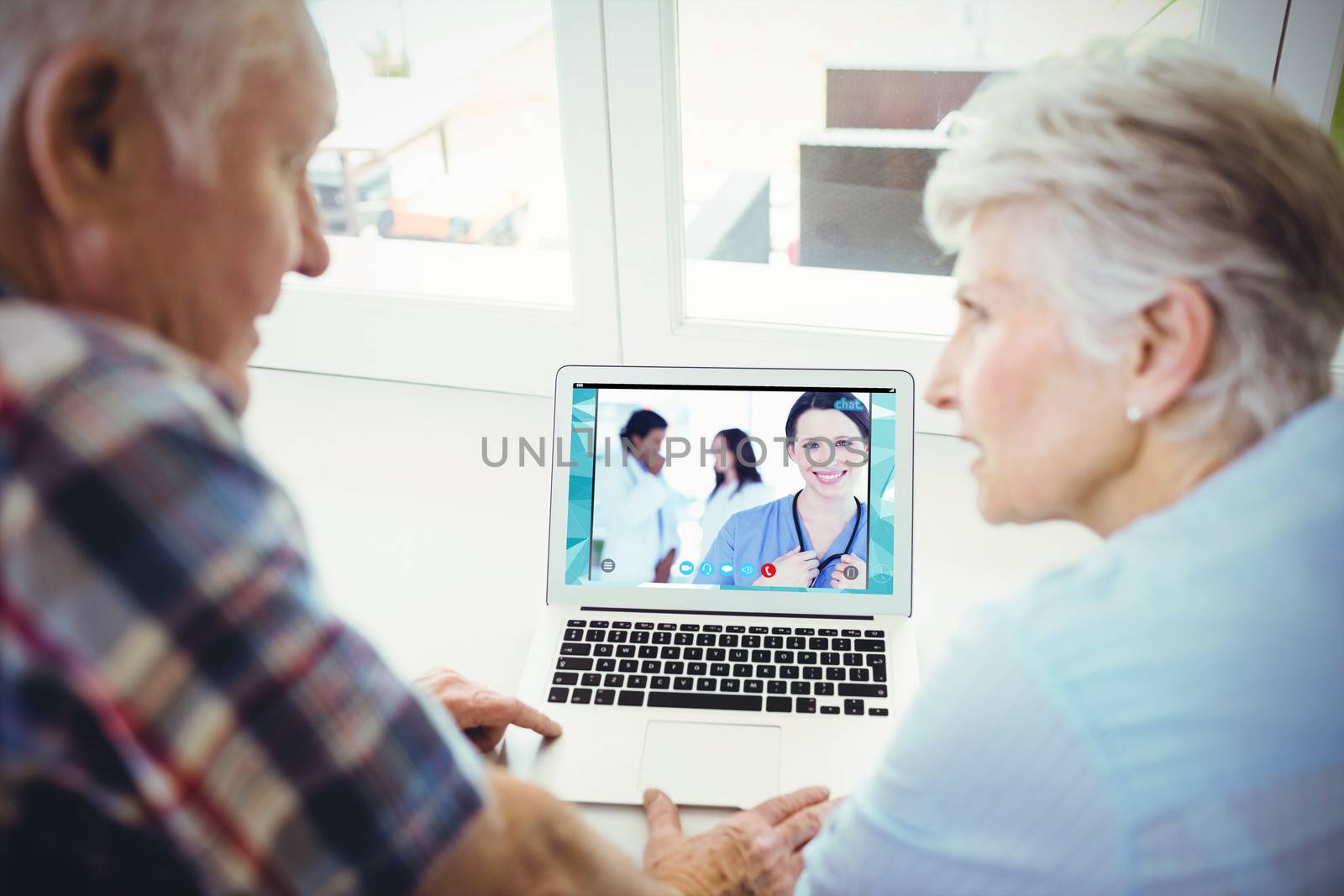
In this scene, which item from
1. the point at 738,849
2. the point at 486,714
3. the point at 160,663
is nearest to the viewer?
the point at 160,663

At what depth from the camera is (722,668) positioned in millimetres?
1140

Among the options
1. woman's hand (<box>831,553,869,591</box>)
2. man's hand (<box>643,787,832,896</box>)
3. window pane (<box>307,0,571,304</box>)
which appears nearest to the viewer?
man's hand (<box>643,787,832,896</box>)

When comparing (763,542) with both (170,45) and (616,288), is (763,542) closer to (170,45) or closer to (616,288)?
(616,288)

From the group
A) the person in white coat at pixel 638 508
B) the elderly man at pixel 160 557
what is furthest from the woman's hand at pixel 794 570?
the elderly man at pixel 160 557

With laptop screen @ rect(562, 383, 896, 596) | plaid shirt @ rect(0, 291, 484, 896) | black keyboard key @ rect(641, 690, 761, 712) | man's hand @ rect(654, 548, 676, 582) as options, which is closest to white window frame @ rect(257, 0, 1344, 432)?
laptop screen @ rect(562, 383, 896, 596)

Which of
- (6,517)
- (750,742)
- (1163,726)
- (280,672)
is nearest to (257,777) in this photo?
(280,672)

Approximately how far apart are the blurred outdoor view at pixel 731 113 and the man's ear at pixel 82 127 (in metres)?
1.01

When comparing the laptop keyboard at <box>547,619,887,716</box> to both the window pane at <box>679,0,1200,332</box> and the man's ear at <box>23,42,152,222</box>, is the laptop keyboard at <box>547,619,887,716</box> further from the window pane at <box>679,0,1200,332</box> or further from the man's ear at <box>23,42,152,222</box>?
the man's ear at <box>23,42,152,222</box>

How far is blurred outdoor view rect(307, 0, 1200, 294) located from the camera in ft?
4.58

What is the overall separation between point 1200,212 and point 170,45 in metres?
0.61

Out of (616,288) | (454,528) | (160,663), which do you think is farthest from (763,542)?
(160,663)

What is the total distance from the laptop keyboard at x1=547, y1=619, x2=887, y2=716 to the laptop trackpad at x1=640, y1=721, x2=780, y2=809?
0.10 feet

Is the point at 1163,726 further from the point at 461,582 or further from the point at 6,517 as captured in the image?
the point at 461,582

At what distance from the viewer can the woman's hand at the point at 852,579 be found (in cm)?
122
